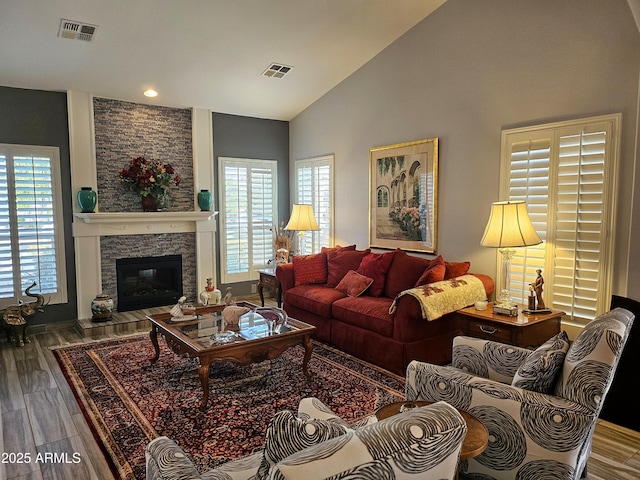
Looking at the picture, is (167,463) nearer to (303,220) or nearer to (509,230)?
→ (509,230)

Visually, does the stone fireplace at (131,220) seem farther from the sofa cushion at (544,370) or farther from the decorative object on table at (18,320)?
the sofa cushion at (544,370)

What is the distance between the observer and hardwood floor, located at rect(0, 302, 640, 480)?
8.38 feet

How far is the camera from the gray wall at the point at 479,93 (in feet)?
11.0

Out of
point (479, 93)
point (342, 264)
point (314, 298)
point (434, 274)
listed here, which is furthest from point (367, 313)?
point (479, 93)

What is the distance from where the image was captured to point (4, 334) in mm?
5062

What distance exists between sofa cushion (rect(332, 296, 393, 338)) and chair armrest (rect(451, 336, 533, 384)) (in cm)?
119

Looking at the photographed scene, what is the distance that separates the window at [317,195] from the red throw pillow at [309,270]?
1054 millimetres

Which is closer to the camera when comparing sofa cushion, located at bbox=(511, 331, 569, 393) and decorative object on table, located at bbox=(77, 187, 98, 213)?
sofa cushion, located at bbox=(511, 331, 569, 393)

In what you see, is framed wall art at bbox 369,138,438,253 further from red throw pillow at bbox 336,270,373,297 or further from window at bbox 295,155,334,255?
window at bbox 295,155,334,255

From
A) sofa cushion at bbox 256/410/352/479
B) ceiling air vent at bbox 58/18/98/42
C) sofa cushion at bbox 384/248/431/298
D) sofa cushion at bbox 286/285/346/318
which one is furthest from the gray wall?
ceiling air vent at bbox 58/18/98/42

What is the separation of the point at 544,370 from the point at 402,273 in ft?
8.33

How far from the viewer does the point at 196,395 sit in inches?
137

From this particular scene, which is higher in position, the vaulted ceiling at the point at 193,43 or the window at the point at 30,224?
the vaulted ceiling at the point at 193,43

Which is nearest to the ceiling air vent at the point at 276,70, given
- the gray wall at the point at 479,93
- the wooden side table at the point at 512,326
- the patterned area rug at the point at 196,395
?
the gray wall at the point at 479,93
